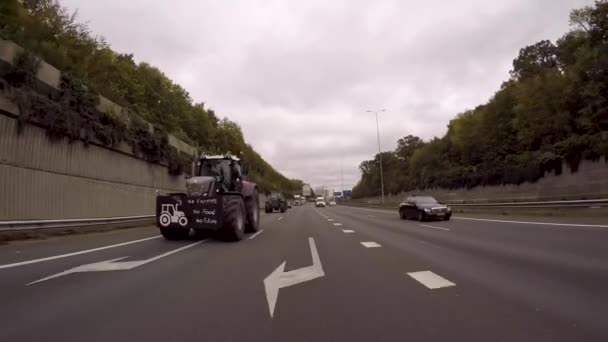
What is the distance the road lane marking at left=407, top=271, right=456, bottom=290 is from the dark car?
16.8 m

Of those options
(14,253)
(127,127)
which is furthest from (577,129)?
(14,253)

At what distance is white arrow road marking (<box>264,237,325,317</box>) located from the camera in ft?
18.0

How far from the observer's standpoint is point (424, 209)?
2322 cm

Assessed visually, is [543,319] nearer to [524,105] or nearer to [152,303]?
[152,303]

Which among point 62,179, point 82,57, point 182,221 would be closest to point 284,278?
point 182,221

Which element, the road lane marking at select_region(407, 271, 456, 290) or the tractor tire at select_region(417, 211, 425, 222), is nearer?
the road lane marking at select_region(407, 271, 456, 290)

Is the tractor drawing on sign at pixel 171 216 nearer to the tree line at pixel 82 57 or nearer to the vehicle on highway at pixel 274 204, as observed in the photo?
the tree line at pixel 82 57

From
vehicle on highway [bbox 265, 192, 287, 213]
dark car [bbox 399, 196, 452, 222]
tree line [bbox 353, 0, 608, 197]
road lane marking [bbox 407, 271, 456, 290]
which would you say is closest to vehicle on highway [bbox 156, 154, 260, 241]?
road lane marking [bbox 407, 271, 456, 290]

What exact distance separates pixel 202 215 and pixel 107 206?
11699 mm

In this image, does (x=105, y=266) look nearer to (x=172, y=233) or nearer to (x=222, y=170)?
(x=172, y=233)

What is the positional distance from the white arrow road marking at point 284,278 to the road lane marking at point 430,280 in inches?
60.3

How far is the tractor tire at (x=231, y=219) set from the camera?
41.0 feet

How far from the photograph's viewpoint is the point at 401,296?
17.5ft

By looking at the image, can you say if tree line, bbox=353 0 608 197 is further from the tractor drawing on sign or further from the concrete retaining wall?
the concrete retaining wall
